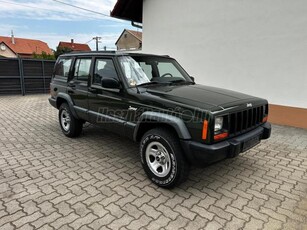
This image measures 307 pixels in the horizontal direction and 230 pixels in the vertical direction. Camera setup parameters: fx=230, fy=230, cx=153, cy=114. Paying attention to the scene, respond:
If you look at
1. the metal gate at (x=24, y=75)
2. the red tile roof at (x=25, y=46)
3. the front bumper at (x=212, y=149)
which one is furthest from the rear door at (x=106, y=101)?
the red tile roof at (x=25, y=46)

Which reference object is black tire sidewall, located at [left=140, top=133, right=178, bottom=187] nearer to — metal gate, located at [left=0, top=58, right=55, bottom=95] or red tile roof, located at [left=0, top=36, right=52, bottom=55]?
metal gate, located at [left=0, top=58, right=55, bottom=95]

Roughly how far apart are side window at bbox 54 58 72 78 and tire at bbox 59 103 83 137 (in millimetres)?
702

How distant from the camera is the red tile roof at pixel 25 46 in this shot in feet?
173

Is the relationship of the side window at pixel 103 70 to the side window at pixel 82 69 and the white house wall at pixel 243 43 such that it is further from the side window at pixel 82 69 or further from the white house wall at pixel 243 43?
the white house wall at pixel 243 43

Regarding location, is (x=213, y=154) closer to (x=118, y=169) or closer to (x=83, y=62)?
(x=118, y=169)

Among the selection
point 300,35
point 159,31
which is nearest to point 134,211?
point 300,35

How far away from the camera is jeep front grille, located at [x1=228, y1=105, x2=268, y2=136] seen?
9.74ft

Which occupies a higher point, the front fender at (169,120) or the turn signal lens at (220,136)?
the front fender at (169,120)

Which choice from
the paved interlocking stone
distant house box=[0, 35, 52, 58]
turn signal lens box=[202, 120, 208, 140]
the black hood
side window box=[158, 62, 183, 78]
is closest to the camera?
the paved interlocking stone

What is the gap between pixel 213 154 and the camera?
8.70ft

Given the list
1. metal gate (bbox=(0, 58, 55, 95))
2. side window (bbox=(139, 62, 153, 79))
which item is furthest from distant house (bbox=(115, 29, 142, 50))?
side window (bbox=(139, 62, 153, 79))

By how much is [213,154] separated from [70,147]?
312 centimetres

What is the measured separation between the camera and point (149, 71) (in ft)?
12.9

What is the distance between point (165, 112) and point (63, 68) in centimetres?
337
